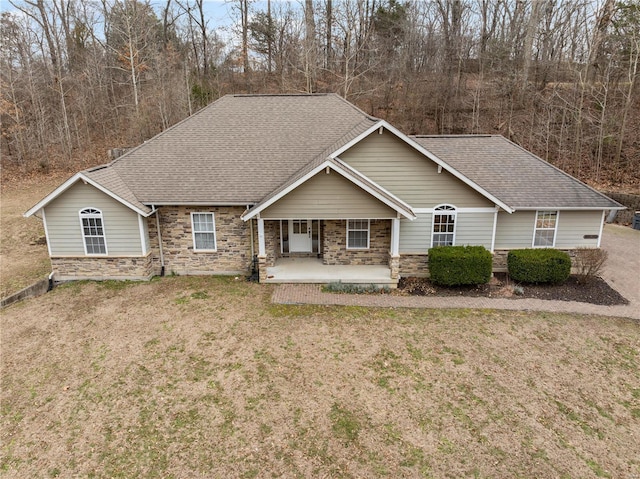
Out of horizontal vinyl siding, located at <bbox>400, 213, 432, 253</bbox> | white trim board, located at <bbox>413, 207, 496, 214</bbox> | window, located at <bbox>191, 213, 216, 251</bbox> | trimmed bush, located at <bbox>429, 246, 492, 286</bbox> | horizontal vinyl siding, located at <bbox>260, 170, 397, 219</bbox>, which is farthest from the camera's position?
window, located at <bbox>191, 213, 216, 251</bbox>

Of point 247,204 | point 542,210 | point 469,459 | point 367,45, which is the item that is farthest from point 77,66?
point 469,459

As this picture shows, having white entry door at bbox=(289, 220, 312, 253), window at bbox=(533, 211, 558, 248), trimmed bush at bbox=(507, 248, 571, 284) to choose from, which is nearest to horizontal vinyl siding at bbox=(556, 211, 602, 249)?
window at bbox=(533, 211, 558, 248)

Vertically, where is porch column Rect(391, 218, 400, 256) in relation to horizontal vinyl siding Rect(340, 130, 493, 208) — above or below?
below

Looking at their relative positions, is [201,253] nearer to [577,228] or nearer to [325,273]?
[325,273]

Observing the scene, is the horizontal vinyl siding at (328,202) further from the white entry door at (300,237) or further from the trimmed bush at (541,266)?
the trimmed bush at (541,266)

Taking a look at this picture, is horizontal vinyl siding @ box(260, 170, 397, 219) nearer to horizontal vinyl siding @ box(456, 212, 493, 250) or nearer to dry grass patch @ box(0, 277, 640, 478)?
horizontal vinyl siding @ box(456, 212, 493, 250)

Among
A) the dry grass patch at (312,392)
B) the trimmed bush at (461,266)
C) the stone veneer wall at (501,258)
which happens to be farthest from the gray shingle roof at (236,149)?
the stone veneer wall at (501,258)

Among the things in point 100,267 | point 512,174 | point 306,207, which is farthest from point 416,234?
point 100,267
